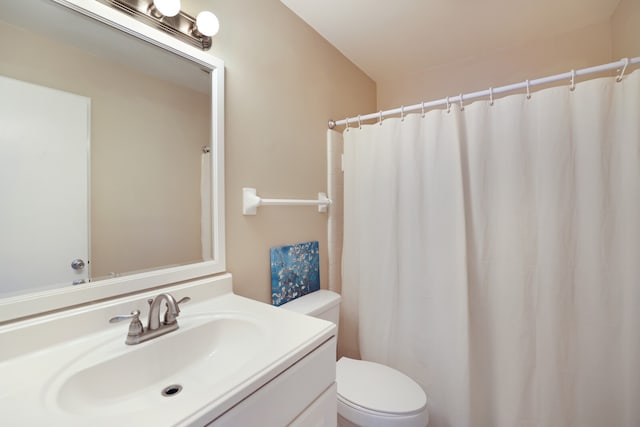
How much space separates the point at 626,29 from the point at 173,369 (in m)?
2.56

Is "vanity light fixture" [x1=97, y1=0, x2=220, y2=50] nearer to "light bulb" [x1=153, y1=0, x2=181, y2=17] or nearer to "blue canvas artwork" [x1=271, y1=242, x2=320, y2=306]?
"light bulb" [x1=153, y1=0, x2=181, y2=17]

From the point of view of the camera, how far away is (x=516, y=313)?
129 cm

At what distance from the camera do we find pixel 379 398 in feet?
3.84

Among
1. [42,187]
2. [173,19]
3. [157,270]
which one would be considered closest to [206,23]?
[173,19]

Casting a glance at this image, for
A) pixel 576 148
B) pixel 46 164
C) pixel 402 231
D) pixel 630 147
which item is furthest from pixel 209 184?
pixel 630 147

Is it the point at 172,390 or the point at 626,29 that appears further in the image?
the point at 626,29

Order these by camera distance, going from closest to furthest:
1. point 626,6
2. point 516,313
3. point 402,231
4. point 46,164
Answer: point 46,164, point 516,313, point 626,6, point 402,231

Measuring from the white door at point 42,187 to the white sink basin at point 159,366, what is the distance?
0.91ft

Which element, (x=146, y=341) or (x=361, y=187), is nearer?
(x=146, y=341)

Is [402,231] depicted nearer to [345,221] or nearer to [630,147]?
[345,221]

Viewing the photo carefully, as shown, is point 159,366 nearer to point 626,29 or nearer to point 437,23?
point 437,23

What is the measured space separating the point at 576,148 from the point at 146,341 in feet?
5.80

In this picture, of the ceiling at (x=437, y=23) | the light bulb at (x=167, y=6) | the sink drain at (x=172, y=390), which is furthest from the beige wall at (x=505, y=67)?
the sink drain at (x=172, y=390)

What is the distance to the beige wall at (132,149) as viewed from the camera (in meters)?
0.80
